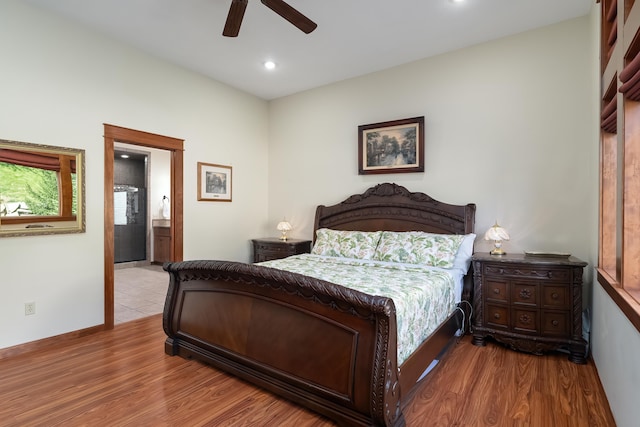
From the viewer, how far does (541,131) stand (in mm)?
3285

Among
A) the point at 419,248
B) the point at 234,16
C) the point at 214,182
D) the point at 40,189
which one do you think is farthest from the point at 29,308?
the point at 419,248

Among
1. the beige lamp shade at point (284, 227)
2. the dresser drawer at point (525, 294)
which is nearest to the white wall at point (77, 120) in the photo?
the beige lamp shade at point (284, 227)

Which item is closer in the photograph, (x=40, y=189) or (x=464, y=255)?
(x=40, y=189)

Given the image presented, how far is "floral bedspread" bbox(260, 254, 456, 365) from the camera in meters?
2.10

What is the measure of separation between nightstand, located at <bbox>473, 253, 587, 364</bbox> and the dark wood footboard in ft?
5.40

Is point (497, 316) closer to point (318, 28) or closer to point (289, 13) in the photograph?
point (289, 13)

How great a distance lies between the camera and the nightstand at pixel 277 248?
4570 millimetres

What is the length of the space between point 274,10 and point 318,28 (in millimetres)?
918

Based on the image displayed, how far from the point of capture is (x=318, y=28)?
3264mm

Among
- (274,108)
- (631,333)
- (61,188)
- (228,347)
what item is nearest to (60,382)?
(228,347)

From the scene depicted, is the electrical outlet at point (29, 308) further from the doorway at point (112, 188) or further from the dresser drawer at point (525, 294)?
the dresser drawer at point (525, 294)

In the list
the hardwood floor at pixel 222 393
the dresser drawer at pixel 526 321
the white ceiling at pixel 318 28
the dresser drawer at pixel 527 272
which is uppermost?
the white ceiling at pixel 318 28

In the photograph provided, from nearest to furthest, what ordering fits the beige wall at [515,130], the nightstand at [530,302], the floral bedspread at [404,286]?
the floral bedspread at [404,286] → the nightstand at [530,302] → the beige wall at [515,130]

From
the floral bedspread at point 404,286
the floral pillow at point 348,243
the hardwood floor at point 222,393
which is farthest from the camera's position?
the floral pillow at point 348,243
